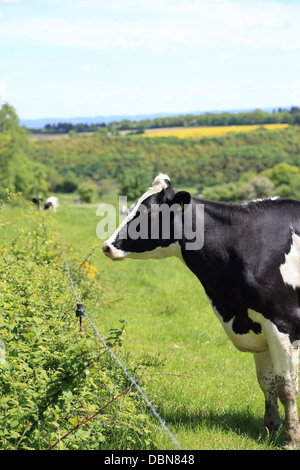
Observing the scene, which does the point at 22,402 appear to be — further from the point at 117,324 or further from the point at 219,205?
the point at 117,324

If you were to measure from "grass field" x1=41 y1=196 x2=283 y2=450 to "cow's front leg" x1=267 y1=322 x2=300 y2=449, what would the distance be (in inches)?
8.2

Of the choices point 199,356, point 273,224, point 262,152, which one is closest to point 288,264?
point 273,224

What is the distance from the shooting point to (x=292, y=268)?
16.0 ft

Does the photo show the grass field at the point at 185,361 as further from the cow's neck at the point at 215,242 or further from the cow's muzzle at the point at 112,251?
the cow's neck at the point at 215,242

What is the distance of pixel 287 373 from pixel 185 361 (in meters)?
2.92

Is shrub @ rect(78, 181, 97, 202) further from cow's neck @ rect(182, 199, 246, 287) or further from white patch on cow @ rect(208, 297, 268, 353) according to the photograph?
white patch on cow @ rect(208, 297, 268, 353)

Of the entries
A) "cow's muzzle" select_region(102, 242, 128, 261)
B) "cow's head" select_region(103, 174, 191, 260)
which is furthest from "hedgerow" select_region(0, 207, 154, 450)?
"cow's head" select_region(103, 174, 191, 260)

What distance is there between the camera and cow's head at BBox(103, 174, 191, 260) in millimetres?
5215

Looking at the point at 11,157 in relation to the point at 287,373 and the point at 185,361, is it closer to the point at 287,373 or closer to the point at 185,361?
the point at 185,361

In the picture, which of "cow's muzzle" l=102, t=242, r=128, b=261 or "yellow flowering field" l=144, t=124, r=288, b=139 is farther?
"yellow flowering field" l=144, t=124, r=288, b=139

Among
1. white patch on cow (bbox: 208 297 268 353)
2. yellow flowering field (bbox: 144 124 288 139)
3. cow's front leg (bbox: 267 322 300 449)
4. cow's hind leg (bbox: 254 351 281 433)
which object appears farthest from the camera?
yellow flowering field (bbox: 144 124 288 139)

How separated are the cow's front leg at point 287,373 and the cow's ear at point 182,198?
128 centimetres

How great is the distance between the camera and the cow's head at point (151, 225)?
17.1 feet
